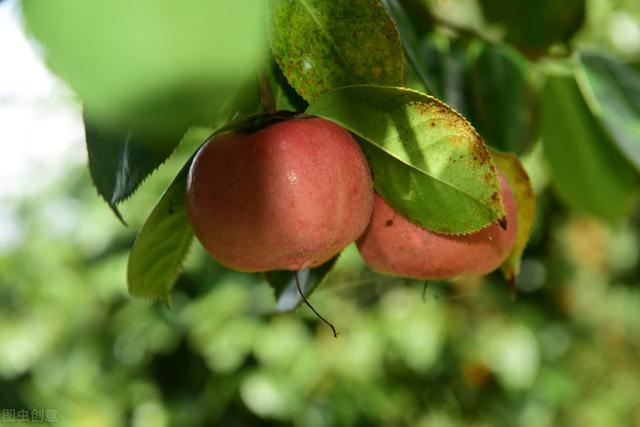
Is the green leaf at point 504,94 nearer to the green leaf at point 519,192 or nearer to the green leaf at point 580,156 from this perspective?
the green leaf at point 580,156

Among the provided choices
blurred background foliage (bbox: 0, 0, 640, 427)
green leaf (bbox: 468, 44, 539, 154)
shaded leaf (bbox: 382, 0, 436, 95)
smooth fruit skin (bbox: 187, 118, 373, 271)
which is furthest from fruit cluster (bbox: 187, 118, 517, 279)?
blurred background foliage (bbox: 0, 0, 640, 427)

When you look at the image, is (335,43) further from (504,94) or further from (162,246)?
(504,94)

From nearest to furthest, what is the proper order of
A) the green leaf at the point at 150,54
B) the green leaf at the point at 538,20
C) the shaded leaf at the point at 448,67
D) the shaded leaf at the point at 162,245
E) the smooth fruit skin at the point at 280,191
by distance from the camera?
1. the green leaf at the point at 150,54
2. the smooth fruit skin at the point at 280,191
3. the shaded leaf at the point at 162,245
4. the shaded leaf at the point at 448,67
5. the green leaf at the point at 538,20

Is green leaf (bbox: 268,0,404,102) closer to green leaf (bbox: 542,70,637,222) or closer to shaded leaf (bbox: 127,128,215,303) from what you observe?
shaded leaf (bbox: 127,128,215,303)

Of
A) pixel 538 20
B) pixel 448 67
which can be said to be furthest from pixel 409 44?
pixel 538 20

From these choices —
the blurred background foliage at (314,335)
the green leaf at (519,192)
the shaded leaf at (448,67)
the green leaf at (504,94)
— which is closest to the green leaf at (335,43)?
the green leaf at (519,192)
